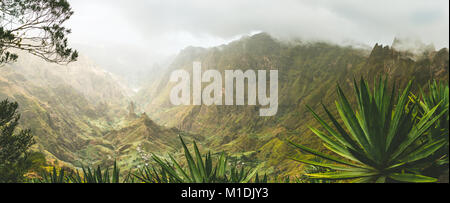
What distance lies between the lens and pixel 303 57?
178ft

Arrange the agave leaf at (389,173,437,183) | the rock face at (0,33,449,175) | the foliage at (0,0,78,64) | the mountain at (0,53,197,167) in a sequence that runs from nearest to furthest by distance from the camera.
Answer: the agave leaf at (389,173,437,183) < the foliage at (0,0,78,64) < the rock face at (0,33,449,175) < the mountain at (0,53,197,167)

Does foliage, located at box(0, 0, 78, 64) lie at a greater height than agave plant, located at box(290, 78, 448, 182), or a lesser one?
greater

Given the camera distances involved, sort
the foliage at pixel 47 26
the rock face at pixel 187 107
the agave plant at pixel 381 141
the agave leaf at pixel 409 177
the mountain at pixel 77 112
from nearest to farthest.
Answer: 1. the agave leaf at pixel 409 177
2. the agave plant at pixel 381 141
3. the foliage at pixel 47 26
4. the rock face at pixel 187 107
5. the mountain at pixel 77 112

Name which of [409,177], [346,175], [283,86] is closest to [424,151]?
[409,177]

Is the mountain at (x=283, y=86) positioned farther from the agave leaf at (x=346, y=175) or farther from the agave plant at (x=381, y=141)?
the agave leaf at (x=346, y=175)

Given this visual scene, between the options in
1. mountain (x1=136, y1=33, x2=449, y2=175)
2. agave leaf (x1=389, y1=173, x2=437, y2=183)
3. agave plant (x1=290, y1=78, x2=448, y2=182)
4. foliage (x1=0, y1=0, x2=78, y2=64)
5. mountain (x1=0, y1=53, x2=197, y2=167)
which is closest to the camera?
agave leaf (x1=389, y1=173, x2=437, y2=183)

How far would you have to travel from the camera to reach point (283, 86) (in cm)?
5544

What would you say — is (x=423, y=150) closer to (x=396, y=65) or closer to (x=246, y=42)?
(x=396, y=65)

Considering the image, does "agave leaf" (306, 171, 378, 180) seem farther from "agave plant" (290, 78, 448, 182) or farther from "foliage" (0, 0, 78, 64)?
"foliage" (0, 0, 78, 64)

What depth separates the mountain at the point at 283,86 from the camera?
119 feet

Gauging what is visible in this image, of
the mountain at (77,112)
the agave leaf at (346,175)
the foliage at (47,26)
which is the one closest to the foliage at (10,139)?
the foliage at (47,26)

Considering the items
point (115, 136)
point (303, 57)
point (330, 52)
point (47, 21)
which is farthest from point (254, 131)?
point (47, 21)

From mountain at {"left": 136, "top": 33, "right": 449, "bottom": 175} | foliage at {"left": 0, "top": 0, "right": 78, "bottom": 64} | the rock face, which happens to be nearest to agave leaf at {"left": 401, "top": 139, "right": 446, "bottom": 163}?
foliage at {"left": 0, "top": 0, "right": 78, "bottom": 64}

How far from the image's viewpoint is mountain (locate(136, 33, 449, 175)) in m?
36.1
